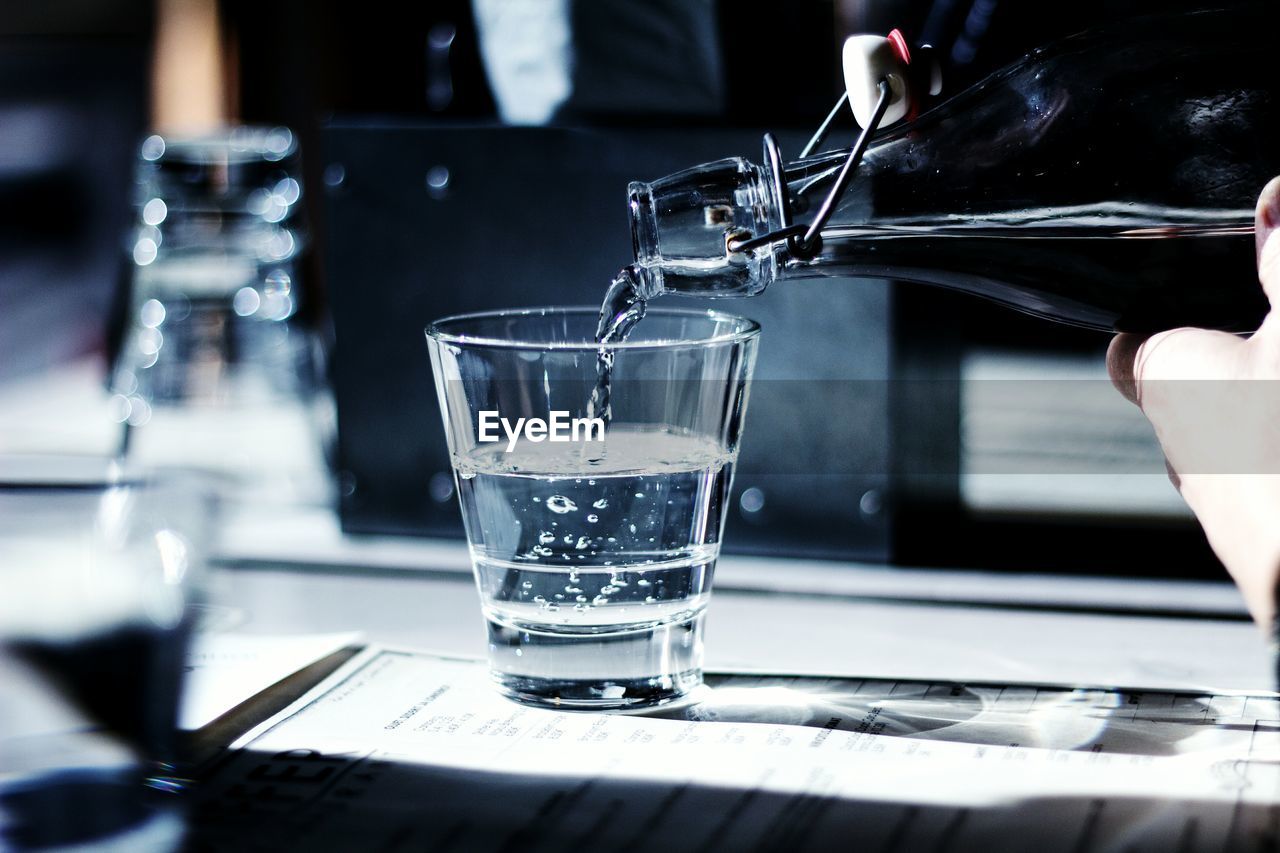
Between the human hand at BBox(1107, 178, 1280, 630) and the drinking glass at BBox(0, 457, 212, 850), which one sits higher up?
→ the human hand at BBox(1107, 178, 1280, 630)

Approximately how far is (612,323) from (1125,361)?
17cm

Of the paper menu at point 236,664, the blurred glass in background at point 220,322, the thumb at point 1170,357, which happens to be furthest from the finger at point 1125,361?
the blurred glass in background at point 220,322

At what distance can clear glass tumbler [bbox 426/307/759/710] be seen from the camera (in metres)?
0.43

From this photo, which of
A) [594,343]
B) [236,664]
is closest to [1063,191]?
[594,343]

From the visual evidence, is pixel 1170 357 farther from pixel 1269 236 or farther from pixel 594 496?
pixel 594 496

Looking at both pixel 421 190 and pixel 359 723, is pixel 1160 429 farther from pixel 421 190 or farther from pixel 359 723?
pixel 421 190

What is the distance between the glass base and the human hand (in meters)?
0.16

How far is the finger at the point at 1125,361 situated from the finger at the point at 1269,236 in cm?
5

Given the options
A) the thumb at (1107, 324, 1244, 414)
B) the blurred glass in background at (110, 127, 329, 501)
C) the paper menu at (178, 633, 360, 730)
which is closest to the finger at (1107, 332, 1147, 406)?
the thumb at (1107, 324, 1244, 414)

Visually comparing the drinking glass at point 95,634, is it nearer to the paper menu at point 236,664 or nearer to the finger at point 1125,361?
the paper menu at point 236,664

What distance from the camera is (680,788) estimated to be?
385mm

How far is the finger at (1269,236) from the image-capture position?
1.30 ft

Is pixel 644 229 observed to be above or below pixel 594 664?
above

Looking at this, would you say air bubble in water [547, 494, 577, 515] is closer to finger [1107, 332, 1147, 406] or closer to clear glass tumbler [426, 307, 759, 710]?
clear glass tumbler [426, 307, 759, 710]
